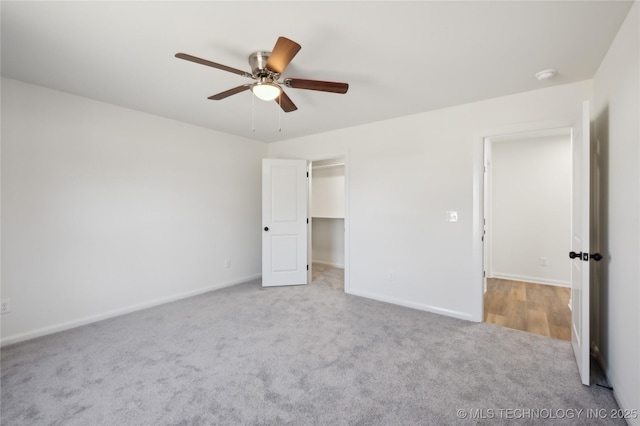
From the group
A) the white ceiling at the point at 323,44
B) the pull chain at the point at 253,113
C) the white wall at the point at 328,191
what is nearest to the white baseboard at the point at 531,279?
the white wall at the point at 328,191

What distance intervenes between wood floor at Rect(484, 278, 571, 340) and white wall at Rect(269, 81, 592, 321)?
464mm

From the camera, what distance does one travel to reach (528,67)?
2172 mm

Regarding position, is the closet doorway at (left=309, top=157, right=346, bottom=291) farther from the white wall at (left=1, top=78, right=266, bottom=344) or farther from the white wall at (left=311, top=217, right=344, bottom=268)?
the white wall at (left=1, top=78, right=266, bottom=344)

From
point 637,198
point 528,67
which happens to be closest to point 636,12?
point 528,67

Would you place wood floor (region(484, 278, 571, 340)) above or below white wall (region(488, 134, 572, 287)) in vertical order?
below

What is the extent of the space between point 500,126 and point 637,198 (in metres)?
1.55

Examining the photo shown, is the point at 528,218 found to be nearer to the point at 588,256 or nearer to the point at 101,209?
the point at 588,256

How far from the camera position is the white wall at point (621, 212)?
147 cm

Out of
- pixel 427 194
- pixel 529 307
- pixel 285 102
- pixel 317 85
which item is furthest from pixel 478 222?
pixel 285 102

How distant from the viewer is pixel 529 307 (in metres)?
3.32

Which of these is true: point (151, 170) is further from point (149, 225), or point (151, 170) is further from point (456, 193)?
point (456, 193)

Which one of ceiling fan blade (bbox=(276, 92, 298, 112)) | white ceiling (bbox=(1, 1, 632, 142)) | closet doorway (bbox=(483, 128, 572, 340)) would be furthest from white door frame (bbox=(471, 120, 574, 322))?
ceiling fan blade (bbox=(276, 92, 298, 112))

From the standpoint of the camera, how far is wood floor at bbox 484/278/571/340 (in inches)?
110

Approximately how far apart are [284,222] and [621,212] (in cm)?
360
